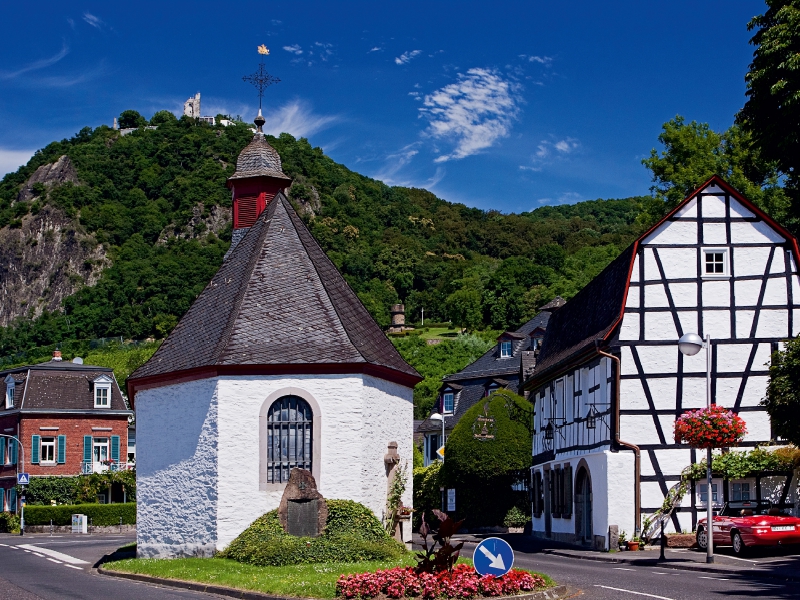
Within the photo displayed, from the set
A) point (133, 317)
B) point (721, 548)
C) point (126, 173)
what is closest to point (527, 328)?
point (721, 548)

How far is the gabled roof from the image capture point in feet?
97.6

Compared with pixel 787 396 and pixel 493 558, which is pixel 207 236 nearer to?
pixel 787 396

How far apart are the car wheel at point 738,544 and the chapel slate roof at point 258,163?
15.1 metres

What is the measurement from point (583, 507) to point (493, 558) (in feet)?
60.6

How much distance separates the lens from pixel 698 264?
1178 inches

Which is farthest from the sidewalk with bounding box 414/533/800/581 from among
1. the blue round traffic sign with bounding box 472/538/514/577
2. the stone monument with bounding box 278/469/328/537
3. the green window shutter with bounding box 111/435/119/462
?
the green window shutter with bounding box 111/435/119/462

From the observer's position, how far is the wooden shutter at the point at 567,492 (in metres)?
34.1

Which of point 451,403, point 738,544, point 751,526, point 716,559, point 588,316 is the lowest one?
point 716,559

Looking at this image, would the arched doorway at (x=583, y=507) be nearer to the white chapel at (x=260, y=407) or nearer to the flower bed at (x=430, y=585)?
the white chapel at (x=260, y=407)

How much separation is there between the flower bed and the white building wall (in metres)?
7.97

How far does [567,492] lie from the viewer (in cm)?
3472

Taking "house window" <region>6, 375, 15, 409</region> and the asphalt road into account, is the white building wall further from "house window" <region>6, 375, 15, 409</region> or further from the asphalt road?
"house window" <region>6, 375, 15, 409</region>

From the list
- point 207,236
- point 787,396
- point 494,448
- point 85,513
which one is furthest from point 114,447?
point 207,236

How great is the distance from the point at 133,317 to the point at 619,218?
73686 mm
